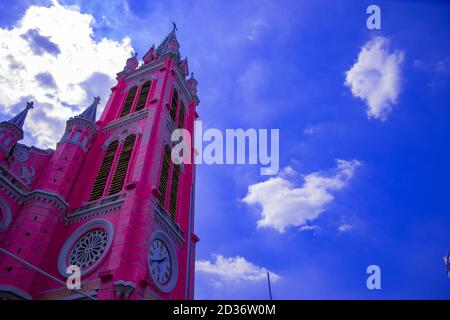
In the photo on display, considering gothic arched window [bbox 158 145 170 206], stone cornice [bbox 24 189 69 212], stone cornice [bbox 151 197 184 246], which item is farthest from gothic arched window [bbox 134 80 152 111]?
stone cornice [bbox 24 189 69 212]

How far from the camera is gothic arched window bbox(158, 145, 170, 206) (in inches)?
941

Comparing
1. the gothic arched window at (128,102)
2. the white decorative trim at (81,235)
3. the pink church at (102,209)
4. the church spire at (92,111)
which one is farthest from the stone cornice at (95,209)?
the gothic arched window at (128,102)

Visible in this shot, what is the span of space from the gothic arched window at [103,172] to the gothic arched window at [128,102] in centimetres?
460

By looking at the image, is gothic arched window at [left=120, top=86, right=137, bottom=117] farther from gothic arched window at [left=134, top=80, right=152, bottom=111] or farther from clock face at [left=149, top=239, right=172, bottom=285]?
clock face at [left=149, top=239, right=172, bottom=285]

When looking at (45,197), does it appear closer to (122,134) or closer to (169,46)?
(122,134)

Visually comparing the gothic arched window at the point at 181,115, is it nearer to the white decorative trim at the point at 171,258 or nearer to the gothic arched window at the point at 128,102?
the gothic arched window at the point at 128,102

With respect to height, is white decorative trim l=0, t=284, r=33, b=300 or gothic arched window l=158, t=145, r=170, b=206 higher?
gothic arched window l=158, t=145, r=170, b=206

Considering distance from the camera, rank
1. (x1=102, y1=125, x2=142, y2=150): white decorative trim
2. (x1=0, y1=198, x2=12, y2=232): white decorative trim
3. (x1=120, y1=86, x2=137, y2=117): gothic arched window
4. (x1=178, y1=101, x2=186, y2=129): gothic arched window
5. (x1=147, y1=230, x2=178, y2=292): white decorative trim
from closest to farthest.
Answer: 1. (x1=0, y1=198, x2=12, y2=232): white decorative trim
2. (x1=147, y1=230, x2=178, y2=292): white decorative trim
3. (x1=102, y1=125, x2=142, y2=150): white decorative trim
4. (x1=120, y1=86, x2=137, y2=117): gothic arched window
5. (x1=178, y1=101, x2=186, y2=129): gothic arched window

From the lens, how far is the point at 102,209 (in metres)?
21.1

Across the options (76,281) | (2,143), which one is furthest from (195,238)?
(2,143)

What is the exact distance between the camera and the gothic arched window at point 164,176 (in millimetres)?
23891

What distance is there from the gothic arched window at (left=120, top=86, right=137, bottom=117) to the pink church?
255 millimetres
